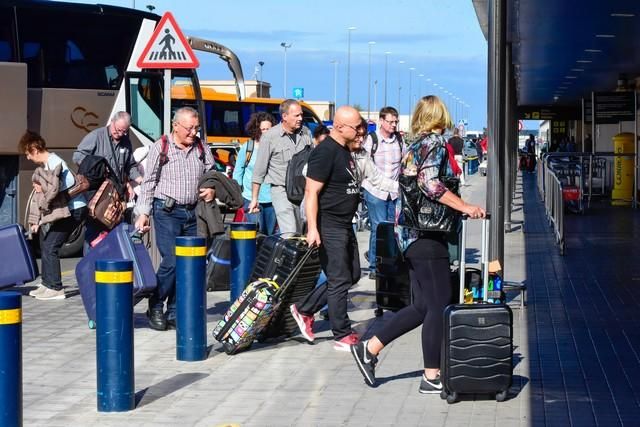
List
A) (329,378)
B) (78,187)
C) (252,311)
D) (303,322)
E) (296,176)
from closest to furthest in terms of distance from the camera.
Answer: (329,378)
(252,311)
(303,322)
(296,176)
(78,187)

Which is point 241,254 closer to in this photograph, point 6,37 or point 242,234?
point 242,234

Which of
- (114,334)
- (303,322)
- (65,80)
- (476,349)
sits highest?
(65,80)

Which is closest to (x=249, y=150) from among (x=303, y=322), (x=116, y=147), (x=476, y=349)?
(x=116, y=147)

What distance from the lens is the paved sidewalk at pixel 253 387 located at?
7270mm

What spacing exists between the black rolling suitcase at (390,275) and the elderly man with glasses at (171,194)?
1.64 meters

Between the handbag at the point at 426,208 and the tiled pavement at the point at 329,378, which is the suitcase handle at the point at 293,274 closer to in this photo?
the tiled pavement at the point at 329,378

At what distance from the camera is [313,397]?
785 cm

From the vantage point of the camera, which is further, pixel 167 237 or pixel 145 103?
pixel 145 103

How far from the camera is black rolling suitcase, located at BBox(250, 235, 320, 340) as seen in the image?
9.31m

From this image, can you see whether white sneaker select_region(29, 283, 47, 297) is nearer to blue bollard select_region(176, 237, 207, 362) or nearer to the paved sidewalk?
the paved sidewalk

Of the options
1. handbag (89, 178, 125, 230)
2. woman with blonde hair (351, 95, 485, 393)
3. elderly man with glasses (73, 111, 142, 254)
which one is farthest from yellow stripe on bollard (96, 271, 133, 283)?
elderly man with glasses (73, 111, 142, 254)

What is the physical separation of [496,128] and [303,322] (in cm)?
325

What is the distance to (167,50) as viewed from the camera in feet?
40.9

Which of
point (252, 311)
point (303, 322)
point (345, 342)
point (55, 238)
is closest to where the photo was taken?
point (252, 311)
